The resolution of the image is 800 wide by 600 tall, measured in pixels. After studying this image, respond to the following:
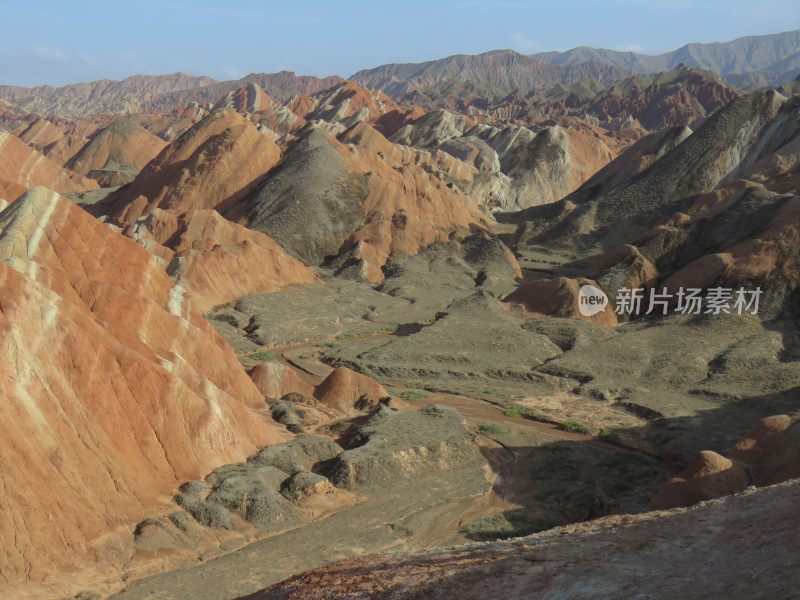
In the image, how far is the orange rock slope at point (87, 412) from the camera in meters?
19.9

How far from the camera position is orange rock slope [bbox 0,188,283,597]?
19.9 m

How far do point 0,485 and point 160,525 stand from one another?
13.5 ft

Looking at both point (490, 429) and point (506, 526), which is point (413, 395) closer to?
point (490, 429)

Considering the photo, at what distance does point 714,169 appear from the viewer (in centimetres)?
8206

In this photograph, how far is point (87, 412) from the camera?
22.6 meters

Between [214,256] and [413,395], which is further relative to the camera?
[214,256]

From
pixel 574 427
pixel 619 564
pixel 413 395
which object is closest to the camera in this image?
pixel 619 564

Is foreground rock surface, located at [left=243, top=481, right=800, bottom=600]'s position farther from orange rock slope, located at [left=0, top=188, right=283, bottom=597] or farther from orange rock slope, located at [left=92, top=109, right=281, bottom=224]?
orange rock slope, located at [left=92, top=109, right=281, bottom=224]

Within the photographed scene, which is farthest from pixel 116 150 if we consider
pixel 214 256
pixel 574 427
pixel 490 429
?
pixel 574 427

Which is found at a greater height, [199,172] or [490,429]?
[199,172]

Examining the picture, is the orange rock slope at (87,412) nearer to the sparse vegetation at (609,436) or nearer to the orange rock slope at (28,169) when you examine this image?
the sparse vegetation at (609,436)

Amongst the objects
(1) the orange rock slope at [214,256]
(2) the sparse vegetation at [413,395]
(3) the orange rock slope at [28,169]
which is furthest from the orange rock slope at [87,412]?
(3) the orange rock slope at [28,169]

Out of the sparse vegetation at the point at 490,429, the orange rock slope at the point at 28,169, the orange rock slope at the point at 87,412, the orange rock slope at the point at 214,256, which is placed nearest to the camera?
the orange rock slope at the point at 87,412

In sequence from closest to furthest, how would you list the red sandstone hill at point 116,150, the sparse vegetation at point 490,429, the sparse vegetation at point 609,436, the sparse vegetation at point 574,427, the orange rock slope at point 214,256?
the sparse vegetation at point 490,429
the sparse vegetation at point 609,436
the sparse vegetation at point 574,427
the orange rock slope at point 214,256
the red sandstone hill at point 116,150
